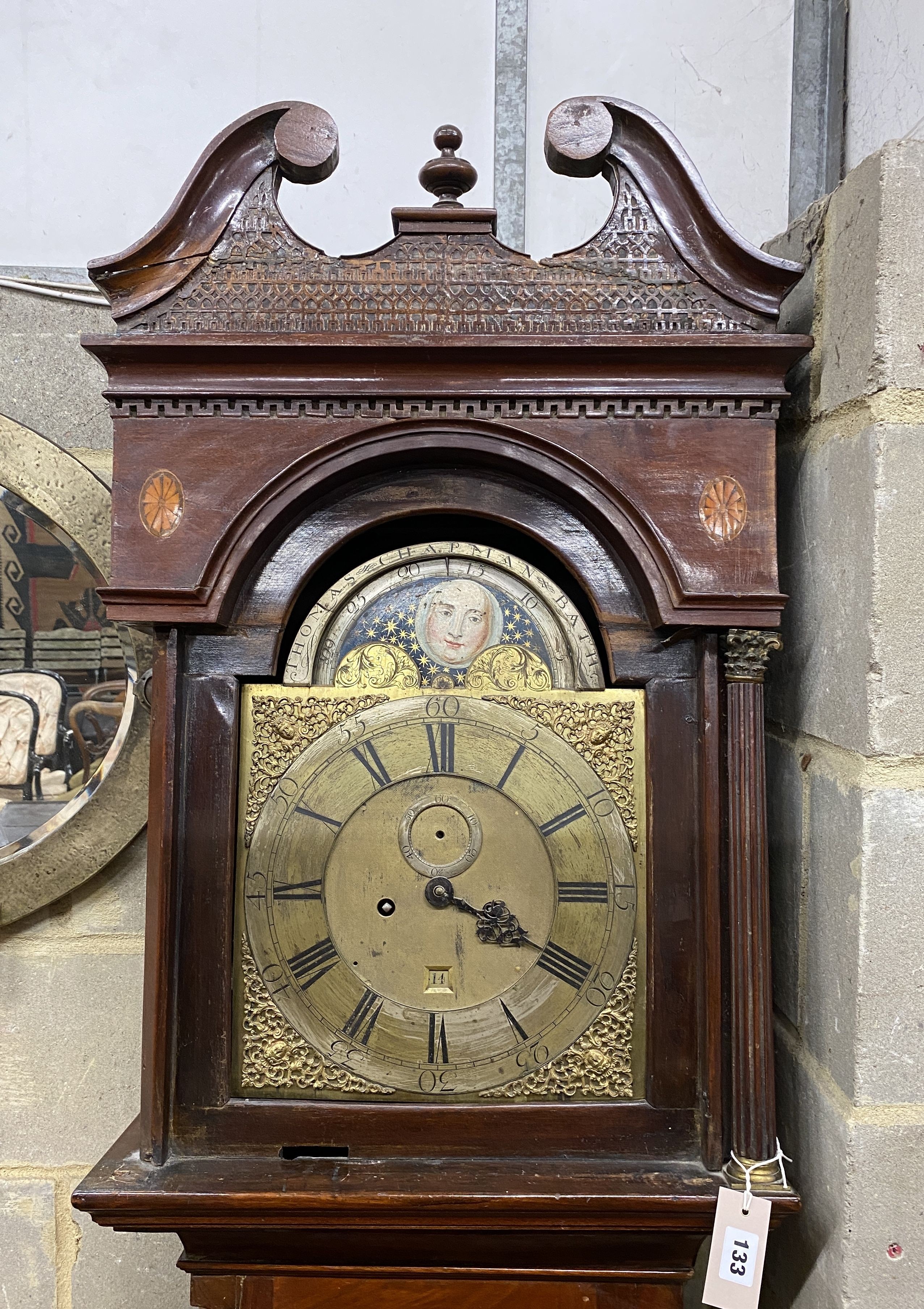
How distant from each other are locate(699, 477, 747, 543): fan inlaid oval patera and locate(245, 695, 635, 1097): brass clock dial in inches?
10.4

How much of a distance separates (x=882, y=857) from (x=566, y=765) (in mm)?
309

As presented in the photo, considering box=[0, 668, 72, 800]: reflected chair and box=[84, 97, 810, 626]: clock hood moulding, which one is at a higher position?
box=[84, 97, 810, 626]: clock hood moulding

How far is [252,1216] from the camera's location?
0.94 m

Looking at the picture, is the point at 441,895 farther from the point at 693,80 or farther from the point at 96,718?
the point at 693,80

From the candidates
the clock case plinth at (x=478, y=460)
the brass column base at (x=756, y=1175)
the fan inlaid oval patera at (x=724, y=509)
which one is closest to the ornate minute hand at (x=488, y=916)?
the clock case plinth at (x=478, y=460)

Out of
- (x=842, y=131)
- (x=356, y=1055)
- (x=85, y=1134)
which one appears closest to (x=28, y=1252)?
(x=85, y=1134)

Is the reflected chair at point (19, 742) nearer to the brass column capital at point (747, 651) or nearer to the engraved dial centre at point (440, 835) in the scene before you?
the engraved dial centre at point (440, 835)

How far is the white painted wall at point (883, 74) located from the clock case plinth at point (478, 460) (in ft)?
1.58

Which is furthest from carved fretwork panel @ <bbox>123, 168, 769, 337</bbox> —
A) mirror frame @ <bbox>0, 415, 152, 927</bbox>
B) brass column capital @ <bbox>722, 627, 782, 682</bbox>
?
mirror frame @ <bbox>0, 415, 152, 927</bbox>

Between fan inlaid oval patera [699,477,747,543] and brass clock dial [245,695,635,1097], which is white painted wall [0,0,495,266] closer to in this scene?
fan inlaid oval patera [699,477,747,543]

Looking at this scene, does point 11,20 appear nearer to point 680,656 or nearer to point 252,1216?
point 680,656

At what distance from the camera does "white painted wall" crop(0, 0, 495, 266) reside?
145cm

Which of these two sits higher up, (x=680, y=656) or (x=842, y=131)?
(x=842, y=131)

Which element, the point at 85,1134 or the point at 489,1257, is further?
the point at 85,1134
